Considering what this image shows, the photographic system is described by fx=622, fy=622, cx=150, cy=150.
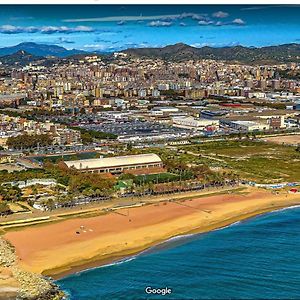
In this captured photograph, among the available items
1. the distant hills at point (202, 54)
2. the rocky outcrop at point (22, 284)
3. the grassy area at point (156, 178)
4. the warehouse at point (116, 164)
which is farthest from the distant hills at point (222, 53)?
→ the rocky outcrop at point (22, 284)

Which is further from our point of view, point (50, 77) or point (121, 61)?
point (121, 61)

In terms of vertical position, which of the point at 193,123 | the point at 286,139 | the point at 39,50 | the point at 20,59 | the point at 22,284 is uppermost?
the point at 39,50

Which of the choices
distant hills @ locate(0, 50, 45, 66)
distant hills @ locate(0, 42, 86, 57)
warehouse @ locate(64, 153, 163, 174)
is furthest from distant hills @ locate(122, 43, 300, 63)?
warehouse @ locate(64, 153, 163, 174)

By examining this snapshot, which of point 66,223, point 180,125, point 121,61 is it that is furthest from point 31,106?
point 121,61

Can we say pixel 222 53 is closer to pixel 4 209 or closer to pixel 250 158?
pixel 250 158

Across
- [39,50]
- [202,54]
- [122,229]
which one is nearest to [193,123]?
[122,229]

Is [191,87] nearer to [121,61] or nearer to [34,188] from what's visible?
[121,61]

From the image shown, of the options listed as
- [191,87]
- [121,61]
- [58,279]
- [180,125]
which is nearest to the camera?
[58,279]
